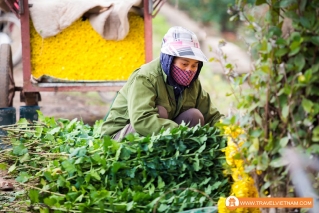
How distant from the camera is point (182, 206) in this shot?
2855mm

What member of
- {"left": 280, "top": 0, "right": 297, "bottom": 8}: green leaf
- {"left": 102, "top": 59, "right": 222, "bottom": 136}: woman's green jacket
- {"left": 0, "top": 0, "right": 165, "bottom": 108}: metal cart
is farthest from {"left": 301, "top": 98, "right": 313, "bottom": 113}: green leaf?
{"left": 0, "top": 0, "right": 165, "bottom": 108}: metal cart

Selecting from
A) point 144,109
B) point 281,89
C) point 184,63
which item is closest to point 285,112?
point 281,89

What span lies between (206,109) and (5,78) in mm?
2412

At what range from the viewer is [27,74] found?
222 inches

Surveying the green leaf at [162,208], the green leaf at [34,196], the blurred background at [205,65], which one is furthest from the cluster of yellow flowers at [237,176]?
the blurred background at [205,65]

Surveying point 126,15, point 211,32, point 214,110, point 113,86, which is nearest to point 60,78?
point 113,86

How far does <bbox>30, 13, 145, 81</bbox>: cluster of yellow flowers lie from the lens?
5.67 metres

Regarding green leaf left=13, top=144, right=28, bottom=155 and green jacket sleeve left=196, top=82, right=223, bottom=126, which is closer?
green leaf left=13, top=144, right=28, bottom=155

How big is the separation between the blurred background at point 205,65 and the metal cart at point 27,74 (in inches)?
58.7

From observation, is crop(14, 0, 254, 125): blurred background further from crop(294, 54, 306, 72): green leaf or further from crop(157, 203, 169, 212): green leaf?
crop(294, 54, 306, 72): green leaf

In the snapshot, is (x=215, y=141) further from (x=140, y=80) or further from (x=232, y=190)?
(x=140, y=80)

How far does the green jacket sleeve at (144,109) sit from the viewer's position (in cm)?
343

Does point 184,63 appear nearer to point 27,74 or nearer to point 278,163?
point 278,163

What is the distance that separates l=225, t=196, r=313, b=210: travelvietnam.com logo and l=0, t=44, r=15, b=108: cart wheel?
11.0 ft
